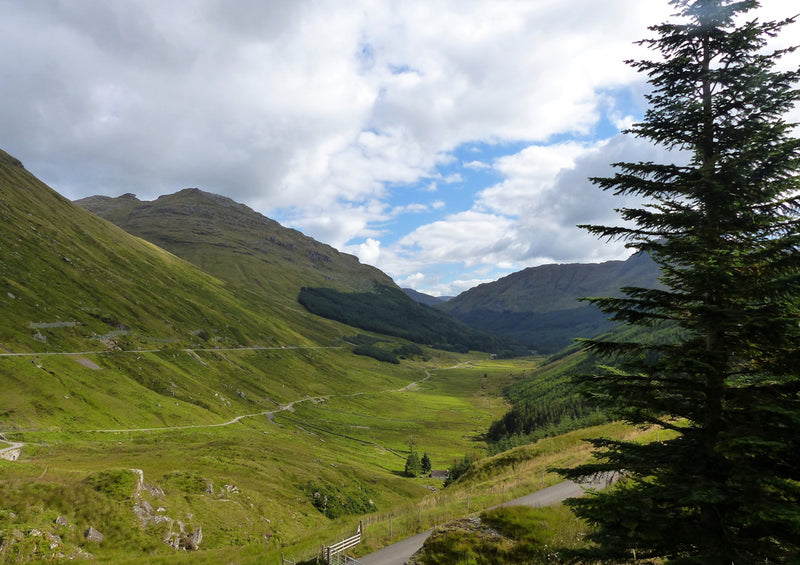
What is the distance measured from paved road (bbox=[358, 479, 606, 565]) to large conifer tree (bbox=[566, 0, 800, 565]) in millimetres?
5194

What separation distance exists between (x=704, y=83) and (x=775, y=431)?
9.97 m

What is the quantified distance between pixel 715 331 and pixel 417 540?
18.8 m

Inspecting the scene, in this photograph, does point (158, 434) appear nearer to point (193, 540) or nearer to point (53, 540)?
point (193, 540)

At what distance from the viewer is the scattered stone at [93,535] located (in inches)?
1018

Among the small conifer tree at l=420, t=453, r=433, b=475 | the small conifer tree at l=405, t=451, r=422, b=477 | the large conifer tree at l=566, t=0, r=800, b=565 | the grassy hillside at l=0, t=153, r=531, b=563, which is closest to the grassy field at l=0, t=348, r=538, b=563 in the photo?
the grassy hillside at l=0, t=153, r=531, b=563

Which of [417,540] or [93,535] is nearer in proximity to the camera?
[417,540]

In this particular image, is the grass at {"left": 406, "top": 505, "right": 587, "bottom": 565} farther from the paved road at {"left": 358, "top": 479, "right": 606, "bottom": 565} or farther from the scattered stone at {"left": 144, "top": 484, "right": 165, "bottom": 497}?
the scattered stone at {"left": 144, "top": 484, "right": 165, "bottom": 497}

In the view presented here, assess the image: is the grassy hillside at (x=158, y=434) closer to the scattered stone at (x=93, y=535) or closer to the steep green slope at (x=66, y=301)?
the scattered stone at (x=93, y=535)

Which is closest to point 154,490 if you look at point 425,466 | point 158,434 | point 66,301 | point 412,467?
point 158,434

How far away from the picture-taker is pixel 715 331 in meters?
9.91

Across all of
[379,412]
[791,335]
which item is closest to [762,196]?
[791,335]

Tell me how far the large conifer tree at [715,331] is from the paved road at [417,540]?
204 inches

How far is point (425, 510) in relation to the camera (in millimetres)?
26328

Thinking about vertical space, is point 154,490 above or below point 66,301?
below
